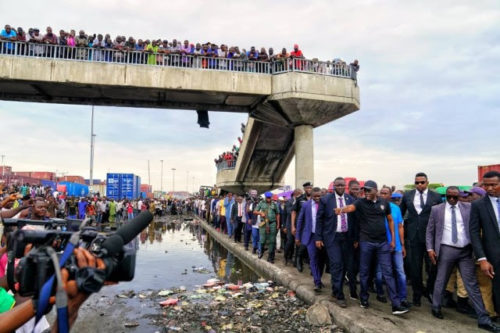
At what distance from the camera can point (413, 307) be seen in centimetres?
516

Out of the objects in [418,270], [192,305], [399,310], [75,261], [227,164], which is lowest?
[192,305]

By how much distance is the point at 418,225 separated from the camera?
5.36m

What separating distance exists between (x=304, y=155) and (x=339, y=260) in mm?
13099

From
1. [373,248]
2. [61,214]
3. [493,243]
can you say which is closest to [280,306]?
[373,248]

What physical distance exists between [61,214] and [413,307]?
63.0 ft

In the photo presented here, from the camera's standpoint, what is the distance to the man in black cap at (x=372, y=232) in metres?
4.95

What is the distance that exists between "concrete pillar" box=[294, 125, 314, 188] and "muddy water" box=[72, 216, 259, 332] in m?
5.82

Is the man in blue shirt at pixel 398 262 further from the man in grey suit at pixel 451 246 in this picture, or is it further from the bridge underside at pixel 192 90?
the bridge underside at pixel 192 90

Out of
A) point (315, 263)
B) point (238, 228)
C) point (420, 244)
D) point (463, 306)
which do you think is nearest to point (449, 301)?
point (463, 306)

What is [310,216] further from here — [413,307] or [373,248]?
[413,307]

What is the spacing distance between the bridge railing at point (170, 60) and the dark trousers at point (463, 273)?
42.1ft

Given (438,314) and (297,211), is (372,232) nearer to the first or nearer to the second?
(438,314)

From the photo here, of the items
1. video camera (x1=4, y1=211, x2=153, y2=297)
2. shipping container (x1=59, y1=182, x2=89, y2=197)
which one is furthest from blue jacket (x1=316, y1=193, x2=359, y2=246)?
shipping container (x1=59, y1=182, x2=89, y2=197)

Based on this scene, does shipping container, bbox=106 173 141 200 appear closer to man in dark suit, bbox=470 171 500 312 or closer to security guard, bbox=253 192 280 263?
security guard, bbox=253 192 280 263
